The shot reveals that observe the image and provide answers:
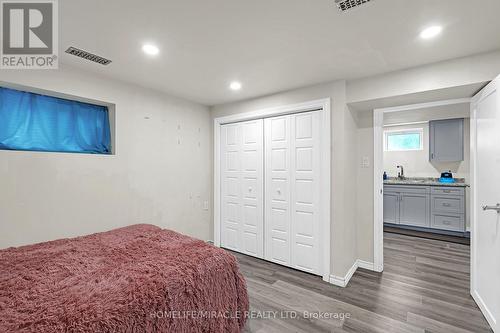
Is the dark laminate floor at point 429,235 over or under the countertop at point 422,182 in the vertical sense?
under

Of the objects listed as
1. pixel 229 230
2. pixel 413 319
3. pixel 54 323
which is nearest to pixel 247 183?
pixel 229 230

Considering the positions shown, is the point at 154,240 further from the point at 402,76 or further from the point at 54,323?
the point at 402,76

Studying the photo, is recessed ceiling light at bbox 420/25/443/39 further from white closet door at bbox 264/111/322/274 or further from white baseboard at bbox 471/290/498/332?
white baseboard at bbox 471/290/498/332

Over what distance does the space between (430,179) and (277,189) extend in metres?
3.94

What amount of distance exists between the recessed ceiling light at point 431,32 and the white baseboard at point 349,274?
244cm

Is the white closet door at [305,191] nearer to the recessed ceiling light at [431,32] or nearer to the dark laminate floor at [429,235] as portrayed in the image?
the recessed ceiling light at [431,32]

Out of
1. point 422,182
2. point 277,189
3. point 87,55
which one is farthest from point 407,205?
point 87,55

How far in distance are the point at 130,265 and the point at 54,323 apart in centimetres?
57

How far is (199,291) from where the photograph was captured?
1572 millimetres

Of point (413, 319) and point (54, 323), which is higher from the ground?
point (54, 323)

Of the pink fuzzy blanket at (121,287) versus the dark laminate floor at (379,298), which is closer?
the pink fuzzy blanket at (121,287)

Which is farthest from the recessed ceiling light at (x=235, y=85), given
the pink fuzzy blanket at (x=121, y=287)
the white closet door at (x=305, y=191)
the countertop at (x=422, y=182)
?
the countertop at (x=422, y=182)

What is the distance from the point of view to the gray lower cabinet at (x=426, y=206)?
4.36 metres

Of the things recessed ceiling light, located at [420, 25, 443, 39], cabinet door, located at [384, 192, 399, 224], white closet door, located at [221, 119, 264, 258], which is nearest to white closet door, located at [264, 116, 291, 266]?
white closet door, located at [221, 119, 264, 258]
